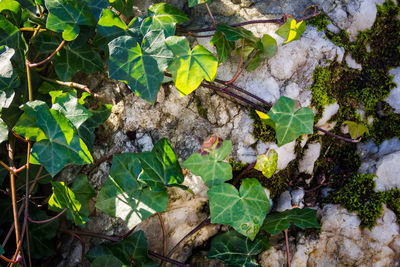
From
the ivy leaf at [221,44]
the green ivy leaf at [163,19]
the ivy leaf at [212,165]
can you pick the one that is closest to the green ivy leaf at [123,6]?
the green ivy leaf at [163,19]

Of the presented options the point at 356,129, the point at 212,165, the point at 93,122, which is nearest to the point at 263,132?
the point at 212,165

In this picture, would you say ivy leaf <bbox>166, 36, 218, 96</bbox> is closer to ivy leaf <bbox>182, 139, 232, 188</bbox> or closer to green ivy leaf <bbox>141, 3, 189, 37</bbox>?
green ivy leaf <bbox>141, 3, 189, 37</bbox>

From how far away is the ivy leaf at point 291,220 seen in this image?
1.19 metres

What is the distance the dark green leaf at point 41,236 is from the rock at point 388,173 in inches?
47.5

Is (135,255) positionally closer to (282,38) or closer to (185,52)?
(185,52)

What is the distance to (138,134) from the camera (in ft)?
4.36

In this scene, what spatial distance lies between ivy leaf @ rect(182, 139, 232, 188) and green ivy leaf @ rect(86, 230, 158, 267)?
0.29 m

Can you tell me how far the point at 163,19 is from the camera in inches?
49.7

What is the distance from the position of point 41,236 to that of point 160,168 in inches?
21.7

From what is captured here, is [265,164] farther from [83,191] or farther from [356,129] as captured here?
[83,191]

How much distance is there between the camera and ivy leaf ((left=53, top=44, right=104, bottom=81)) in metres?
1.27

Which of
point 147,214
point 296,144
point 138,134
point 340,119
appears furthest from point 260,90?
point 147,214

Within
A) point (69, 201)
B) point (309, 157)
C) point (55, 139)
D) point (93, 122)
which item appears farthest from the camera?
point (309, 157)

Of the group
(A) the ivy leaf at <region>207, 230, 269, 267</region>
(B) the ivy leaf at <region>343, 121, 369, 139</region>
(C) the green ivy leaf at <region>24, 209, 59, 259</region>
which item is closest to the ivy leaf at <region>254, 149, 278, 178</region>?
(A) the ivy leaf at <region>207, 230, 269, 267</region>
